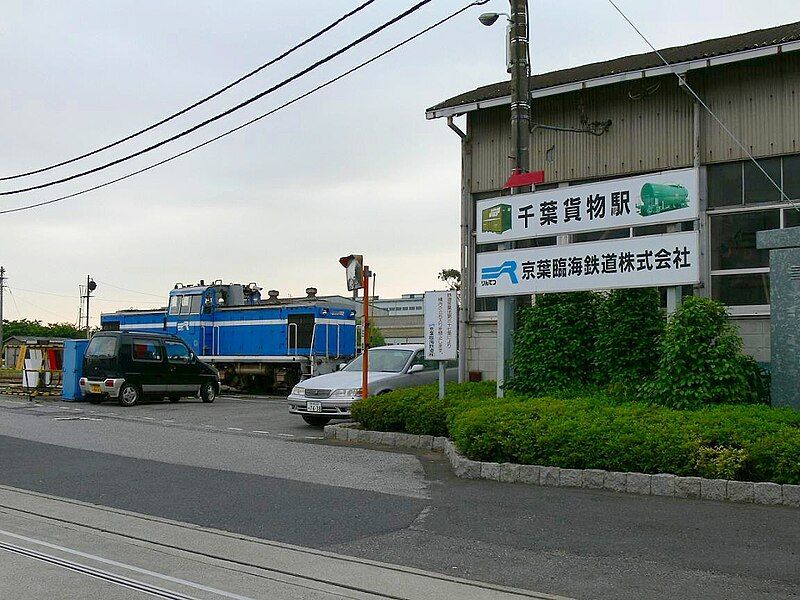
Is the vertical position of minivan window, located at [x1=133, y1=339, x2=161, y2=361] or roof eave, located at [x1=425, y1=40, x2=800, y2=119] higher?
roof eave, located at [x1=425, y1=40, x2=800, y2=119]

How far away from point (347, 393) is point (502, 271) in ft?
15.6

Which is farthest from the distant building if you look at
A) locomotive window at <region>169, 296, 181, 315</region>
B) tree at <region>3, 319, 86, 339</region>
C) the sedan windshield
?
the sedan windshield

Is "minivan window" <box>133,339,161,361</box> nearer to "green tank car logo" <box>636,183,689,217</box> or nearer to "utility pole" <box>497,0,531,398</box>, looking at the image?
"utility pole" <box>497,0,531,398</box>

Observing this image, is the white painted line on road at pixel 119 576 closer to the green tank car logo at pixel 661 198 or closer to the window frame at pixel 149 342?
the green tank car logo at pixel 661 198

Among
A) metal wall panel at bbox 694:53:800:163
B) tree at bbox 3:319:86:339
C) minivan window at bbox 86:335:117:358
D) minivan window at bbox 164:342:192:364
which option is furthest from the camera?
tree at bbox 3:319:86:339

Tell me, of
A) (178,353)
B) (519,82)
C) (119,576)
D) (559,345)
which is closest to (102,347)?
(178,353)

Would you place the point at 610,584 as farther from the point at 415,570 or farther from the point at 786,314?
the point at 786,314

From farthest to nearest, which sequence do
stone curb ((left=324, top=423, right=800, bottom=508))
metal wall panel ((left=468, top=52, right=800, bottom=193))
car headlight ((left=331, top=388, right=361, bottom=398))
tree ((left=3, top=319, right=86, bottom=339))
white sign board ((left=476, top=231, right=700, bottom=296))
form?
tree ((left=3, top=319, right=86, bottom=339)), car headlight ((left=331, top=388, right=361, bottom=398)), metal wall panel ((left=468, top=52, right=800, bottom=193)), white sign board ((left=476, top=231, right=700, bottom=296)), stone curb ((left=324, top=423, right=800, bottom=508))

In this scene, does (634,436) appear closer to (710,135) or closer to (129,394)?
(710,135)

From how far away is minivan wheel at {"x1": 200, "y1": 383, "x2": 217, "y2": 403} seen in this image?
26719mm

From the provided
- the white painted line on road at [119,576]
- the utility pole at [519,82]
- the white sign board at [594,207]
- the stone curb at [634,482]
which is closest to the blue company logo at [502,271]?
the white sign board at [594,207]

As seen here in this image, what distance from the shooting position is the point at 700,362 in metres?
11.2

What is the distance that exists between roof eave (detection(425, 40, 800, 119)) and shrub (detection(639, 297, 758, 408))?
166 inches

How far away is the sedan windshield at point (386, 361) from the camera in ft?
62.0
